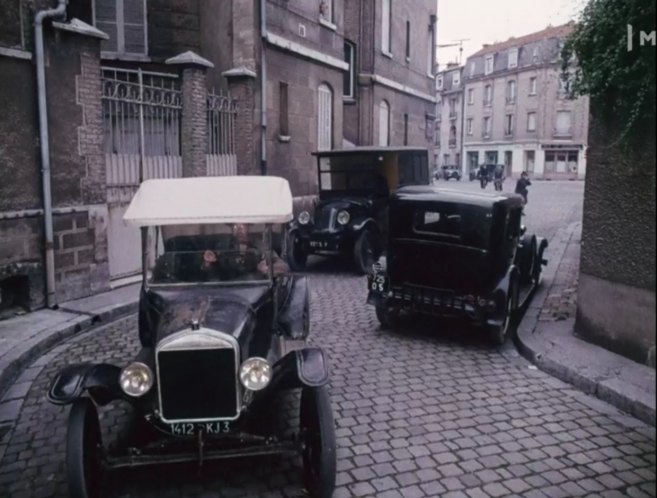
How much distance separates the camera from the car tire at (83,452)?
3539 mm

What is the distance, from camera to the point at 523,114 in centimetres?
5253

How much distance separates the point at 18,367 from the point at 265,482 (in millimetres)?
3640

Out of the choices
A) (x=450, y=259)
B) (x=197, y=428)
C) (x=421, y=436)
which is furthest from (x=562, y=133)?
(x=197, y=428)

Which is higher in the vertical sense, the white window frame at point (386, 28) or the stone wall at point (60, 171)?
the white window frame at point (386, 28)

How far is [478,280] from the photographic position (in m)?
6.95

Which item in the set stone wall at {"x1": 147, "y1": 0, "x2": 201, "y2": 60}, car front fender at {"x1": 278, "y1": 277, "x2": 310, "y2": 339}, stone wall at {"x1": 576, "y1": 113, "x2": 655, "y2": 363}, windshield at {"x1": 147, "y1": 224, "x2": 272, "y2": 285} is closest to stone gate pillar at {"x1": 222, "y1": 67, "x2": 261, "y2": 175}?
stone wall at {"x1": 147, "y1": 0, "x2": 201, "y2": 60}

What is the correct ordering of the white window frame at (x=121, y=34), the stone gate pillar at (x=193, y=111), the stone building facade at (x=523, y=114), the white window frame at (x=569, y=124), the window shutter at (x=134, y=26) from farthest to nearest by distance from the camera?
the stone building facade at (x=523, y=114) → the white window frame at (x=569, y=124) → the window shutter at (x=134, y=26) → the white window frame at (x=121, y=34) → the stone gate pillar at (x=193, y=111)

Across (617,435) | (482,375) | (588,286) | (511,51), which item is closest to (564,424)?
(617,435)

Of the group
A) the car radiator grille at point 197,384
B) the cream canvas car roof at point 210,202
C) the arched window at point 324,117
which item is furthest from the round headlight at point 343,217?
the car radiator grille at point 197,384

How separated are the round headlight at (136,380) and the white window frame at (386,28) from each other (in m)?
19.5

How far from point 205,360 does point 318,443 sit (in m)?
0.93

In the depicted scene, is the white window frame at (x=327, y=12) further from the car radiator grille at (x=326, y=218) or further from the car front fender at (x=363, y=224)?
the car front fender at (x=363, y=224)

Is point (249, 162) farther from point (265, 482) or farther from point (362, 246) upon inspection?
point (265, 482)

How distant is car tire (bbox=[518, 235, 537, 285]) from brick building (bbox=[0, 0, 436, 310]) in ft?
20.2
